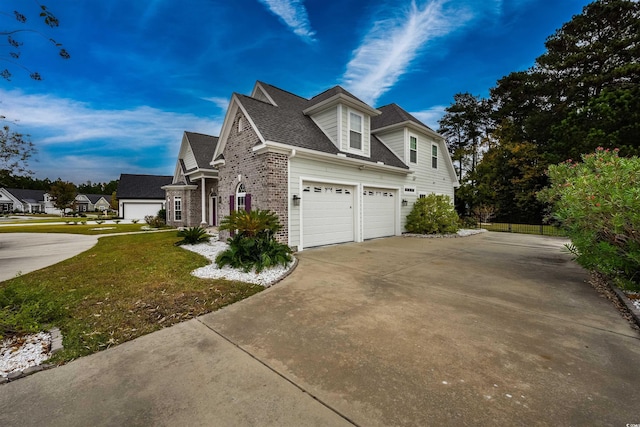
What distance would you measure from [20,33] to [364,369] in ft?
19.8

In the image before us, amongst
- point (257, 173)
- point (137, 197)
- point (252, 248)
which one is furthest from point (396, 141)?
point (137, 197)

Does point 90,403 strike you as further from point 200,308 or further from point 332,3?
point 332,3

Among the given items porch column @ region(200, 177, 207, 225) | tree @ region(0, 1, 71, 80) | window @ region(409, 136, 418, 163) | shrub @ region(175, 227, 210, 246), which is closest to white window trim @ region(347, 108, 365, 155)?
window @ region(409, 136, 418, 163)

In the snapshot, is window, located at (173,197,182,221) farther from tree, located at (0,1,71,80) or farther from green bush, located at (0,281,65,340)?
tree, located at (0,1,71,80)

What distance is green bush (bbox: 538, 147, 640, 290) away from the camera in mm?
4043

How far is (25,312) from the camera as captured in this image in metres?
3.26

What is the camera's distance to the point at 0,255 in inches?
329

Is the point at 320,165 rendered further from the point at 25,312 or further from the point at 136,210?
the point at 136,210

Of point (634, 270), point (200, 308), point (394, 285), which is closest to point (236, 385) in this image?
point (200, 308)

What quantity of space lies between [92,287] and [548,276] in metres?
9.73

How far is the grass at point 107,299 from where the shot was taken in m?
3.20

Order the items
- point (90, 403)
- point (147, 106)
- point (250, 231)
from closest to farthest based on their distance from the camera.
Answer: point (90, 403)
point (250, 231)
point (147, 106)

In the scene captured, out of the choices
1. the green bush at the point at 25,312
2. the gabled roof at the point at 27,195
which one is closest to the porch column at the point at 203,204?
the green bush at the point at 25,312

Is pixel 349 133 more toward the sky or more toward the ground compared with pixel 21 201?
more toward the sky
